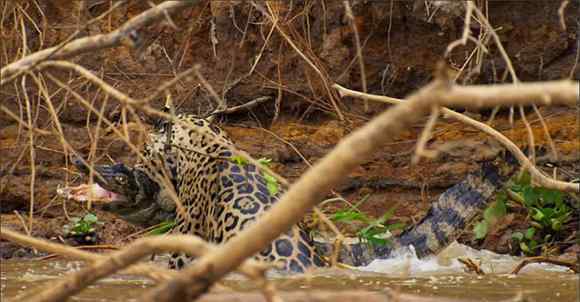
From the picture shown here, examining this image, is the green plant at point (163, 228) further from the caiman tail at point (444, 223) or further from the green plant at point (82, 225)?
the green plant at point (82, 225)

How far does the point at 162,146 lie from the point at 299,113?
280 cm

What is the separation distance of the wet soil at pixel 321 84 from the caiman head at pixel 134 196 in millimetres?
1418

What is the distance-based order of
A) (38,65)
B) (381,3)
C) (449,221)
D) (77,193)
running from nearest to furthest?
(38,65)
(77,193)
(449,221)
(381,3)

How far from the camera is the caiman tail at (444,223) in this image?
6867mm

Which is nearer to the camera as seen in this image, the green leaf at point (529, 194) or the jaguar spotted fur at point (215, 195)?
the jaguar spotted fur at point (215, 195)

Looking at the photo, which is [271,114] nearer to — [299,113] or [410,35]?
[299,113]

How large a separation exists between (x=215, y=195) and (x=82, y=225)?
219cm

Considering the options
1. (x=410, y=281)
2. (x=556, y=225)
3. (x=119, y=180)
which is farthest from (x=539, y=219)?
(x=119, y=180)

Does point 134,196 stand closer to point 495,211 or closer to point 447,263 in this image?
point 447,263

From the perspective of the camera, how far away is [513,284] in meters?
5.59

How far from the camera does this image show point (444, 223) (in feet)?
23.1

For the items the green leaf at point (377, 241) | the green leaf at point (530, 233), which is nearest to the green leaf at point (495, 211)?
the green leaf at point (377, 241)

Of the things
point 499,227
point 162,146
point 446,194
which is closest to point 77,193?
point 162,146

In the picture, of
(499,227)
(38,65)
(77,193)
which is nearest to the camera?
(38,65)
